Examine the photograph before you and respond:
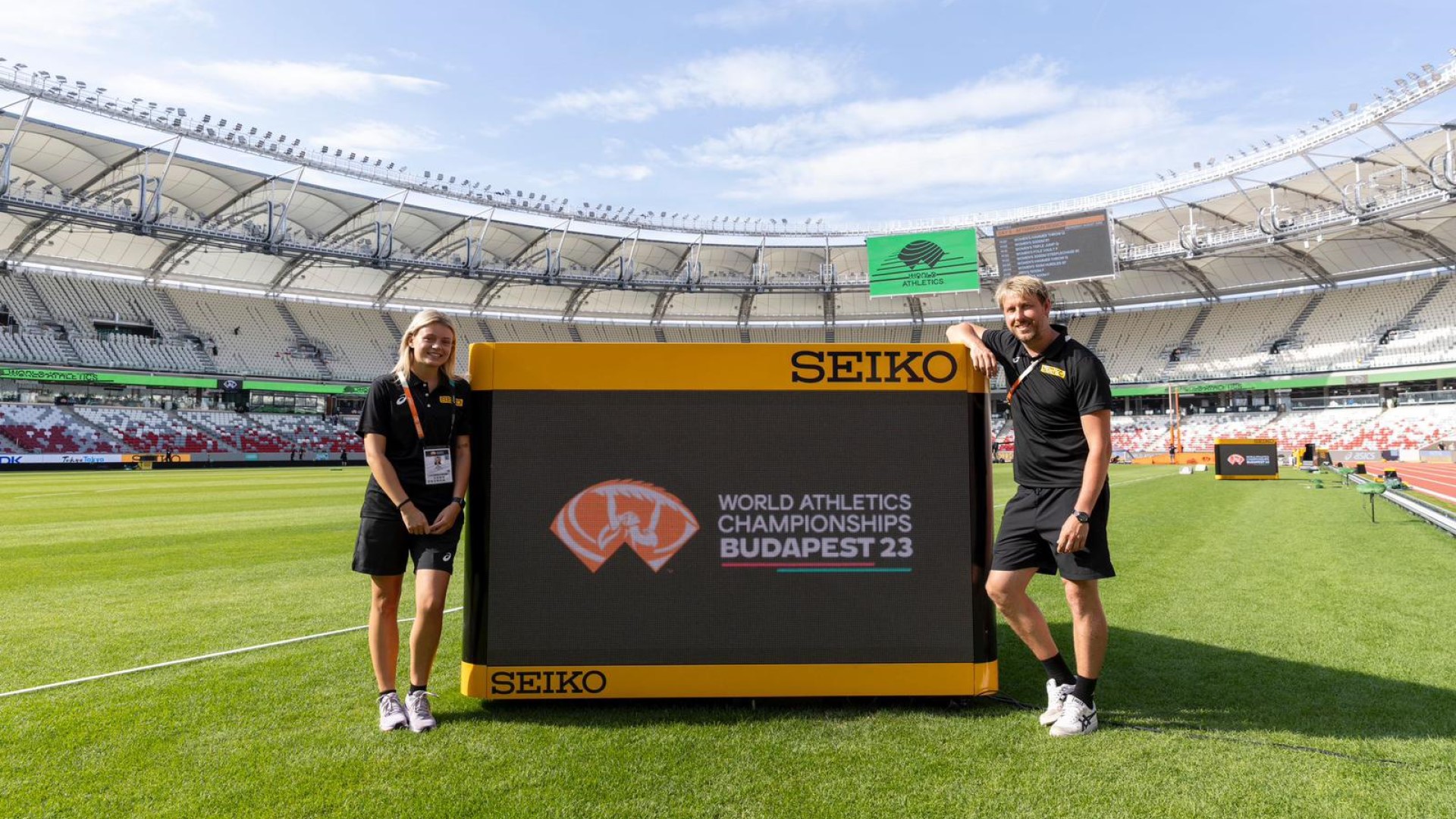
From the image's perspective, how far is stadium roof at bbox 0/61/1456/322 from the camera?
3228 cm

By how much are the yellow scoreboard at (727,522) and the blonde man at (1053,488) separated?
0.49 ft

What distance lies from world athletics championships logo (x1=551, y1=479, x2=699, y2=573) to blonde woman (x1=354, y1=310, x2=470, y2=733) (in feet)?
1.60

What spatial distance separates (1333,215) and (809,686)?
140 ft

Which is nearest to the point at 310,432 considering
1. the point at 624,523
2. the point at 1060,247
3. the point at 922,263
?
the point at 922,263

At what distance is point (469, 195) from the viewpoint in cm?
4081

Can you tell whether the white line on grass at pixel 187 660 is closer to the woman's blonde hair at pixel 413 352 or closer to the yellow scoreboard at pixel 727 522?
the yellow scoreboard at pixel 727 522

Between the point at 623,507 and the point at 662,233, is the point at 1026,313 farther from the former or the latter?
the point at 662,233

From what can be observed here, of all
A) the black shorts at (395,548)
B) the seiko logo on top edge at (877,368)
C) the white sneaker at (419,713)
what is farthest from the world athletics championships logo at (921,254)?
the white sneaker at (419,713)

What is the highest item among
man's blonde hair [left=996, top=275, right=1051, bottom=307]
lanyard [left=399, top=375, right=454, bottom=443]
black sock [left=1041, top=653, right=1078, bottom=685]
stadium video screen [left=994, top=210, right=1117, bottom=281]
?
Result: stadium video screen [left=994, top=210, right=1117, bottom=281]

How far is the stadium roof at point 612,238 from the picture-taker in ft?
106

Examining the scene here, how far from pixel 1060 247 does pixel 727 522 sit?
35.8m

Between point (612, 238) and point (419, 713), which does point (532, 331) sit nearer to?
point (612, 238)

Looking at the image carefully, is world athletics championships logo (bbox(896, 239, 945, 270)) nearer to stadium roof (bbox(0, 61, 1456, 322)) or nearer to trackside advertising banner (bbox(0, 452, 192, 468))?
stadium roof (bbox(0, 61, 1456, 322))

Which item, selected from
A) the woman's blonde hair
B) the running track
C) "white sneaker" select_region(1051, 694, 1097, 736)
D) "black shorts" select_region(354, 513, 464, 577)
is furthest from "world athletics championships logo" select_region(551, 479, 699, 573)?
the running track
